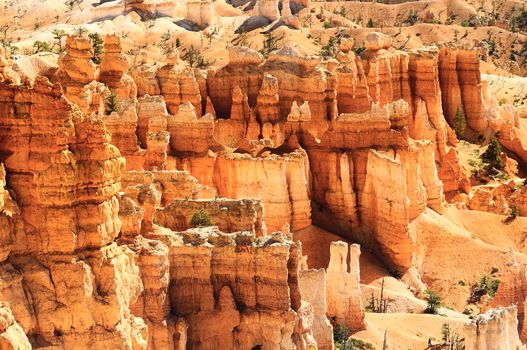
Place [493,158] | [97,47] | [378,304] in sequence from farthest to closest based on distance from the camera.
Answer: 1. [493,158]
2. [97,47]
3. [378,304]

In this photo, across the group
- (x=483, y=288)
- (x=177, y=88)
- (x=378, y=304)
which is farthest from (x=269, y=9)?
(x=378, y=304)

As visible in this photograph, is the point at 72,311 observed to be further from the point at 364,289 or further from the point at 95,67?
the point at 95,67

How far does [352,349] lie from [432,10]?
10644 centimetres

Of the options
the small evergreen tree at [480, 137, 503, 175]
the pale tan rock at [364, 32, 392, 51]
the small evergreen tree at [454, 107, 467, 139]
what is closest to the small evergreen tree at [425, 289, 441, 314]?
the pale tan rock at [364, 32, 392, 51]

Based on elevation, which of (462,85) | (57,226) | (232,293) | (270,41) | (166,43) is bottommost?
(462,85)

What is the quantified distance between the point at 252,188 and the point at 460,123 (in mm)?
30544

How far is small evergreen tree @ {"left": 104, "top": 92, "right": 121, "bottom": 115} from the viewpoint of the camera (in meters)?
56.1

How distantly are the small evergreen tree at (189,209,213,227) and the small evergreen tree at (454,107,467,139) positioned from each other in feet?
157

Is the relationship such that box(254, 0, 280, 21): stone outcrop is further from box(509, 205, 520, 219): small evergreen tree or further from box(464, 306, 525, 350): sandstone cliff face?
box(464, 306, 525, 350): sandstone cliff face

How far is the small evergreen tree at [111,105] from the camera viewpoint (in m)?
56.1

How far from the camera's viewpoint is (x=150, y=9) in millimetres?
116750

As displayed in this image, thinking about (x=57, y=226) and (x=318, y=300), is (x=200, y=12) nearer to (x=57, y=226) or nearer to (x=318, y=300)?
(x=318, y=300)

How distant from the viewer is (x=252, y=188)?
182 feet

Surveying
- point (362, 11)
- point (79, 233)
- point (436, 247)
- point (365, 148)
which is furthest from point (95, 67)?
point (362, 11)
